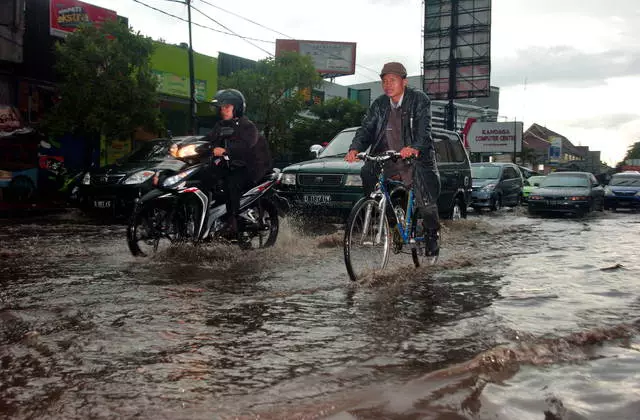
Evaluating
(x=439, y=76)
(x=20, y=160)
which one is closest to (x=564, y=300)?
(x=20, y=160)

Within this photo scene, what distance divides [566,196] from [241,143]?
45.3ft

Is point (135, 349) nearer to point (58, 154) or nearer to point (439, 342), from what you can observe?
point (439, 342)

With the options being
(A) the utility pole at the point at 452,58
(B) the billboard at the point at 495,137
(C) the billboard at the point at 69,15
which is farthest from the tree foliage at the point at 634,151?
(C) the billboard at the point at 69,15

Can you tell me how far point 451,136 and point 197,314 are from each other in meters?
8.59

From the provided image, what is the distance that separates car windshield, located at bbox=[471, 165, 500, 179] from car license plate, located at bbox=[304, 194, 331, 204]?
38.9 ft

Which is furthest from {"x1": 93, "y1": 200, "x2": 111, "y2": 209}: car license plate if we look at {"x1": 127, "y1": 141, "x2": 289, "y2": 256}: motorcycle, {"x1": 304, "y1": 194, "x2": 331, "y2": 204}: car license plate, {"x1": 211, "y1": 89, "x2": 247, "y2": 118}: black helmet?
{"x1": 211, "y1": 89, "x2": 247, "y2": 118}: black helmet

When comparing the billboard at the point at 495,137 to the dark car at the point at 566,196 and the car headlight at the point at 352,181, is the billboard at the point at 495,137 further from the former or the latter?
the car headlight at the point at 352,181

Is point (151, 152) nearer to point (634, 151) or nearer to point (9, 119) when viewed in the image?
point (9, 119)

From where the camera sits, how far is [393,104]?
578 cm

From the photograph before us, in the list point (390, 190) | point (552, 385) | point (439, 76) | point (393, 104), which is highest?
point (439, 76)

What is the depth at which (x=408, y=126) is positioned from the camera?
5672mm

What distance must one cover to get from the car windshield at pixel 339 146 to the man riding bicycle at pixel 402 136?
15.6 feet

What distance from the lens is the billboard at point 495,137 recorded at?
49.2 metres

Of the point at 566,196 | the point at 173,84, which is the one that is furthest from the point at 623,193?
the point at 173,84
